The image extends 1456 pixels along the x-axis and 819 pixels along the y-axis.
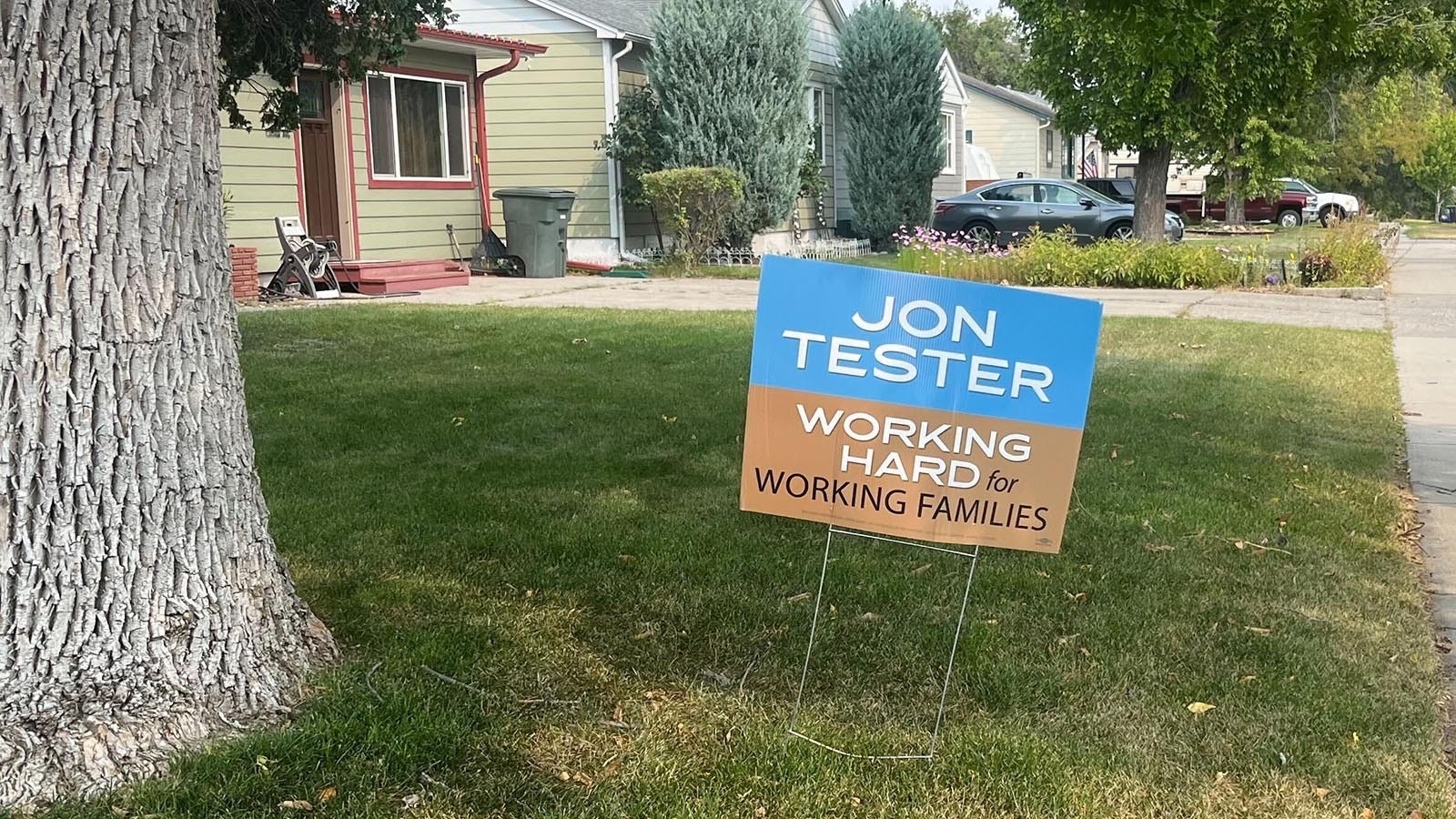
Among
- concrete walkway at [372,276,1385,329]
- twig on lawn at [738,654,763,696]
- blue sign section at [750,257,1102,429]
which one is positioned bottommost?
twig on lawn at [738,654,763,696]

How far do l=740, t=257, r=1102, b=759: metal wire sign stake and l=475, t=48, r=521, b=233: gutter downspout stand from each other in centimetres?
1422

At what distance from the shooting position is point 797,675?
366cm

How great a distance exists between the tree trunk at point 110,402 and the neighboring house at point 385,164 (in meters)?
10.8

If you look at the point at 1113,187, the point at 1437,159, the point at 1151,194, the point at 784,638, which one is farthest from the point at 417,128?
the point at 1437,159

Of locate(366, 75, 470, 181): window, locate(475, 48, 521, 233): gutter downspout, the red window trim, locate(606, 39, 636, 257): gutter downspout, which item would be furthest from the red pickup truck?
locate(366, 75, 470, 181): window

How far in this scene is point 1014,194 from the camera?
2462 centimetres

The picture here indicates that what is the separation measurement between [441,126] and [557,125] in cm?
247

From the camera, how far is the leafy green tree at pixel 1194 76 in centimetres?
1686

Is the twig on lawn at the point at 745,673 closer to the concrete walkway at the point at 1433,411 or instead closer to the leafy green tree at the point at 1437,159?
the concrete walkway at the point at 1433,411

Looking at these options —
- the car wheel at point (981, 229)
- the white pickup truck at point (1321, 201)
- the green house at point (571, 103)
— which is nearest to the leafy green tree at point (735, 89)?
the green house at point (571, 103)

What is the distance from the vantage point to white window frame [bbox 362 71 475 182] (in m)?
15.1

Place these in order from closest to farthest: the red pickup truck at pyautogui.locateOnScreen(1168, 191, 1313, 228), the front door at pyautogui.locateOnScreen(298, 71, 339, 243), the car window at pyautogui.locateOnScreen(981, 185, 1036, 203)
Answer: the front door at pyautogui.locateOnScreen(298, 71, 339, 243), the car window at pyautogui.locateOnScreen(981, 185, 1036, 203), the red pickup truck at pyautogui.locateOnScreen(1168, 191, 1313, 228)

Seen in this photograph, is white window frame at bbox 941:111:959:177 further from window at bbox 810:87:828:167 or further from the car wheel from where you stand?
window at bbox 810:87:828:167

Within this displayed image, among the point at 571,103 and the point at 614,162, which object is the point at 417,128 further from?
the point at 614,162
